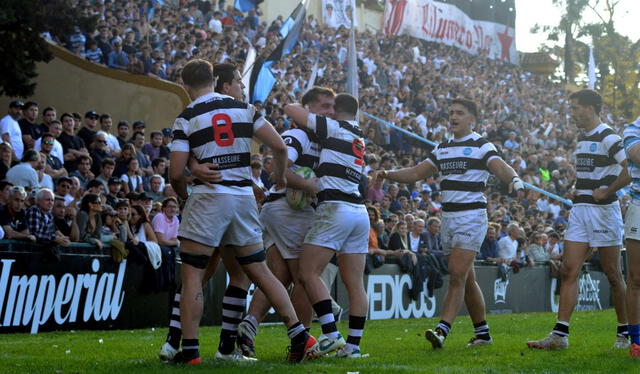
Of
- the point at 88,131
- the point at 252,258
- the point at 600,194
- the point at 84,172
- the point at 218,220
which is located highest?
the point at 88,131

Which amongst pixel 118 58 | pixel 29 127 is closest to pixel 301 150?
pixel 29 127

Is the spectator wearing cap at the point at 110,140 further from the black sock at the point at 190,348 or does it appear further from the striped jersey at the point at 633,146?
the striped jersey at the point at 633,146

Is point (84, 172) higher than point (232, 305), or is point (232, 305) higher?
point (84, 172)

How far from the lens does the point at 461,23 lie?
50.0m

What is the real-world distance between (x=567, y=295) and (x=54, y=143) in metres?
8.36

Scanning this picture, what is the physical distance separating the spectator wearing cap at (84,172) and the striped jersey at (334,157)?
Answer: 7181 millimetres

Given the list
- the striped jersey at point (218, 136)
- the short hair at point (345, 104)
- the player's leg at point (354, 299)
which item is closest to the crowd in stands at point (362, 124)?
the short hair at point (345, 104)

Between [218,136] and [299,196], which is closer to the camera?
[218,136]

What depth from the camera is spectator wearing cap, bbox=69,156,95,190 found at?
1485 centimetres

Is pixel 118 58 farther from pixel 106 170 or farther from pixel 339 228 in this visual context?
pixel 339 228

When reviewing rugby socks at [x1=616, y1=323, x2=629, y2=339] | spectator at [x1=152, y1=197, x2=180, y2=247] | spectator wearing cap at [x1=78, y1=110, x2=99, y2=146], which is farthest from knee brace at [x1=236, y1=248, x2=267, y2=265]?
spectator wearing cap at [x1=78, y1=110, x2=99, y2=146]

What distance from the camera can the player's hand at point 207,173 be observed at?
7.39 m

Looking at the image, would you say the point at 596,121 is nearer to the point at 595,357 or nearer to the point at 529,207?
the point at 595,357

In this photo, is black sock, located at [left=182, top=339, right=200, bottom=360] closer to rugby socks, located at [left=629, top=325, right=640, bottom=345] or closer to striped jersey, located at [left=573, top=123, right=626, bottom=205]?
rugby socks, located at [left=629, top=325, right=640, bottom=345]
